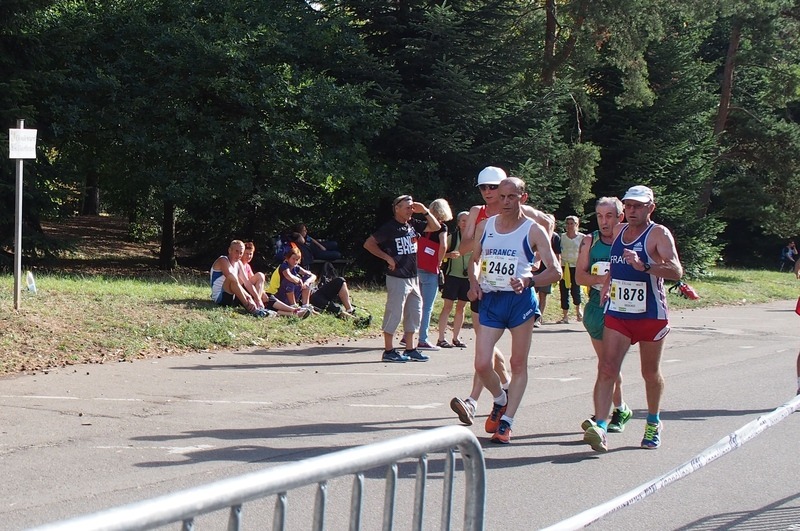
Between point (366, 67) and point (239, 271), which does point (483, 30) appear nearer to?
point (366, 67)

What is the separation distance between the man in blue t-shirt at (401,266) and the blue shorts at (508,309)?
448 centimetres

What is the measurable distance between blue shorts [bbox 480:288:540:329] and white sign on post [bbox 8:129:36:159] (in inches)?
300

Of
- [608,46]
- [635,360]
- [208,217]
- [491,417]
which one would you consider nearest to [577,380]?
[635,360]

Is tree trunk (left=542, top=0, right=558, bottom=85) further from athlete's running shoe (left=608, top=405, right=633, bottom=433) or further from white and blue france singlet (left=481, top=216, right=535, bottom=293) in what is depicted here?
white and blue france singlet (left=481, top=216, right=535, bottom=293)

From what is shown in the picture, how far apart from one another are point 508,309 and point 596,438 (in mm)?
1151

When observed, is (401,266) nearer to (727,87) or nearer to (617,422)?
(617,422)

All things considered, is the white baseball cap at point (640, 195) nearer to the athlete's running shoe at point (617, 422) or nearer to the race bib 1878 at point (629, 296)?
the race bib 1878 at point (629, 296)

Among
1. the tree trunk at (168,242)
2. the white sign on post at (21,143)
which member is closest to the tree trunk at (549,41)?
the tree trunk at (168,242)

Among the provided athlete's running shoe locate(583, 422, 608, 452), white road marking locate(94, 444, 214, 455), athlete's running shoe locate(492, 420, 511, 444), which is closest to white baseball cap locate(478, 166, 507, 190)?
athlete's running shoe locate(492, 420, 511, 444)

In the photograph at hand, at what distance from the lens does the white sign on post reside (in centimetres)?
1262

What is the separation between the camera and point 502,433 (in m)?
7.64

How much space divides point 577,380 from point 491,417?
3615 millimetres

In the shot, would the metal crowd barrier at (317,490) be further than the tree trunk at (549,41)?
No

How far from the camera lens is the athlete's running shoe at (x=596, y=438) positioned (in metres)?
7.30
